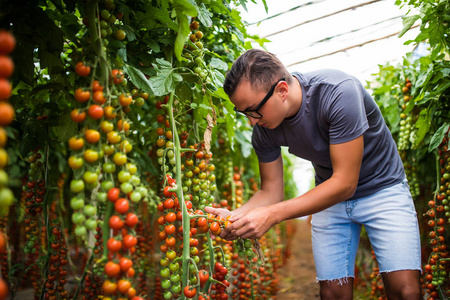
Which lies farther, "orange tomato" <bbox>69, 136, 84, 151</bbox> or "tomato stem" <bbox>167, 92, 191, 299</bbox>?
"tomato stem" <bbox>167, 92, 191, 299</bbox>

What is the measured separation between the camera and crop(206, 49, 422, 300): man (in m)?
1.29

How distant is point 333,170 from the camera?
1317mm

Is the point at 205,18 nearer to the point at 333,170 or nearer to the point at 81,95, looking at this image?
the point at 81,95

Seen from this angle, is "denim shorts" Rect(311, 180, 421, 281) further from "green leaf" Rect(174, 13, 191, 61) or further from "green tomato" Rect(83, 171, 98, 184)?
"green tomato" Rect(83, 171, 98, 184)

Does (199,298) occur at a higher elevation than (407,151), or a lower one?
lower

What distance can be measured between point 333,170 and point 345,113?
0.24m

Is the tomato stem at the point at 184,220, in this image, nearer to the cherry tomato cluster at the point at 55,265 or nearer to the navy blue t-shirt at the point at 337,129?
the cherry tomato cluster at the point at 55,265

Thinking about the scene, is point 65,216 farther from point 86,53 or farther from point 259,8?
point 259,8

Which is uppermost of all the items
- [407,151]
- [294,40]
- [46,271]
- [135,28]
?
[294,40]

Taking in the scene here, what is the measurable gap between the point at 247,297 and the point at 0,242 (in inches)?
71.4

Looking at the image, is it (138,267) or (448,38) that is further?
(138,267)

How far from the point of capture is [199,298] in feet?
3.21

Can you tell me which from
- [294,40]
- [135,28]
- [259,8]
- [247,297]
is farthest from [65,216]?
[294,40]

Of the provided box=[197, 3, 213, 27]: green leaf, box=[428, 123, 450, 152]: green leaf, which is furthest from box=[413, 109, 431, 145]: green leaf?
box=[197, 3, 213, 27]: green leaf
